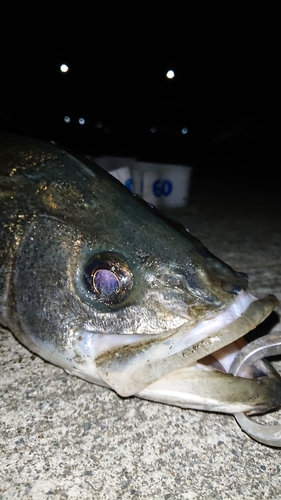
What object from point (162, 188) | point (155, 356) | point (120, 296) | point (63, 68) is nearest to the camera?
point (155, 356)

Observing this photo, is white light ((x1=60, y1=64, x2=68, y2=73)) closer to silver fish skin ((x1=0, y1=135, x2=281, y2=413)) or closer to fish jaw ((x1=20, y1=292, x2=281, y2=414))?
silver fish skin ((x1=0, y1=135, x2=281, y2=413))

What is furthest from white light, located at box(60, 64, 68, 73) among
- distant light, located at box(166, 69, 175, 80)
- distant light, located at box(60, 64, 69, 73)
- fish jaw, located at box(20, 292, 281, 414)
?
fish jaw, located at box(20, 292, 281, 414)

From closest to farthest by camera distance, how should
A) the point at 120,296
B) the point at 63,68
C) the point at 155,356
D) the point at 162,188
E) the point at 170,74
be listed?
the point at 155,356, the point at 120,296, the point at 162,188, the point at 63,68, the point at 170,74

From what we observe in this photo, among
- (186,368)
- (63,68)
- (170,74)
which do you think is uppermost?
(170,74)

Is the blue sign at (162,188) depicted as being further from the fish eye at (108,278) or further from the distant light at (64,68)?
the distant light at (64,68)

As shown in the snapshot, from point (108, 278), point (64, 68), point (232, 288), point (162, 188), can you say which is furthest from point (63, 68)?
point (232, 288)

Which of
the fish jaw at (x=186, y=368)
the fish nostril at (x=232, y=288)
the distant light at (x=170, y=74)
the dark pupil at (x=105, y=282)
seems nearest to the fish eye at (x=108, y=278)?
the dark pupil at (x=105, y=282)

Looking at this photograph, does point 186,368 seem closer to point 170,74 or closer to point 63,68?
point 63,68
